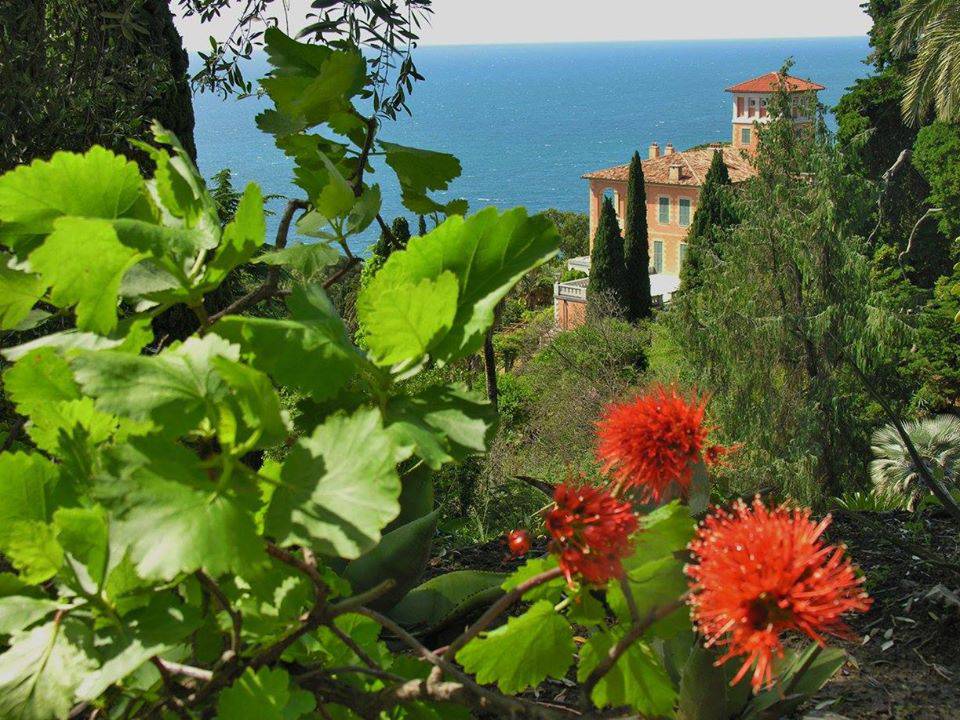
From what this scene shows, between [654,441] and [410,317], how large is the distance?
0.37 m

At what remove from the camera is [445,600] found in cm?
173

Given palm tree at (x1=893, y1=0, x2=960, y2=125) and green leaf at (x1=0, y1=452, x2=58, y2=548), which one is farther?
palm tree at (x1=893, y1=0, x2=960, y2=125)

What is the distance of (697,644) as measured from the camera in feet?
4.42

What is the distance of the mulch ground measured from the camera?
6.40 ft

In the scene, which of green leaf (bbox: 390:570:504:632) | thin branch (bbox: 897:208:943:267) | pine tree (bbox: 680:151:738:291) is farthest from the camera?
thin branch (bbox: 897:208:943:267)

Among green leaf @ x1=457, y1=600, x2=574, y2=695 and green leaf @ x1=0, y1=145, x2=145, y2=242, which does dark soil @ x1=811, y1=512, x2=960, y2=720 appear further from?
green leaf @ x1=0, y1=145, x2=145, y2=242

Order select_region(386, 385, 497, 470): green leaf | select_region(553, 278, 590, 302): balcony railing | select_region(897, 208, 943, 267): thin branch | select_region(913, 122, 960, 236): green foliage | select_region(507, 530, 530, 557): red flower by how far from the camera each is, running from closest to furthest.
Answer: select_region(386, 385, 497, 470): green leaf < select_region(507, 530, 530, 557): red flower < select_region(913, 122, 960, 236): green foliage < select_region(897, 208, 943, 267): thin branch < select_region(553, 278, 590, 302): balcony railing

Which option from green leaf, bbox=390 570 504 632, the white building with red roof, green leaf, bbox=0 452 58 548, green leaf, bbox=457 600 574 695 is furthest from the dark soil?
the white building with red roof

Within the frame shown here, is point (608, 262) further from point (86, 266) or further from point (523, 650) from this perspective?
point (86, 266)

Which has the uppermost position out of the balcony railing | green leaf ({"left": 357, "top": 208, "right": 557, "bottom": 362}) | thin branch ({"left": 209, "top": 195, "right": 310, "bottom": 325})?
green leaf ({"left": 357, "top": 208, "right": 557, "bottom": 362})

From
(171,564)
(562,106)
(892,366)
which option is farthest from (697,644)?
(562,106)

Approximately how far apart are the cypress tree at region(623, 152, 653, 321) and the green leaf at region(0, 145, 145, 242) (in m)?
27.4

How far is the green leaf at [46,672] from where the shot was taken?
25.8 inches

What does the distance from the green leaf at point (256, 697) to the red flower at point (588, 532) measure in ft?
0.73
